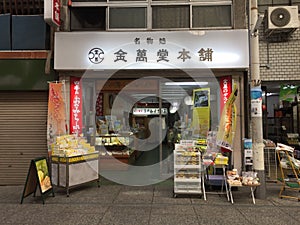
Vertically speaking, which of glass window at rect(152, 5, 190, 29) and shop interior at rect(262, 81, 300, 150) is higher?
glass window at rect(152, 5, 190, 29)

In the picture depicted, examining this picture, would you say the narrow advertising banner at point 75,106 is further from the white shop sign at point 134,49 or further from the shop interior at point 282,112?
the shop interior at point 282,112

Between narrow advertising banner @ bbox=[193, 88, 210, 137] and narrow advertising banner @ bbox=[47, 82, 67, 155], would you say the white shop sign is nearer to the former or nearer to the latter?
narrow advertising banner @ bbox=[47, 82, 67, 155]

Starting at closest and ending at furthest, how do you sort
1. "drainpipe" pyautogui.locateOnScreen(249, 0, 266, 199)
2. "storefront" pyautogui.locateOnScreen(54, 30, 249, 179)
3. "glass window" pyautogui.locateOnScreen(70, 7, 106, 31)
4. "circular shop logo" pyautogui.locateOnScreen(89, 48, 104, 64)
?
"drainpipe" pyautogui.locateOnScreen(249, 0, 266, 199) → "storefront" pyautogui.locateOnScreen(54, 30, 249, 179) → "circular shop logo" pyautogui.locateOnScreen(89, 48, 104, 64) → "glass window" pyautogui.locateOnScreen(70, 7, 106, 31)

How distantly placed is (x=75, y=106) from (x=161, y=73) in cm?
275

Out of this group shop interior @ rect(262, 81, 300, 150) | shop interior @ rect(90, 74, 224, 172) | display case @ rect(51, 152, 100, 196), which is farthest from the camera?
shop interior @ rect(262, 81, 300, 150)

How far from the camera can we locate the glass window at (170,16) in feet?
26.7

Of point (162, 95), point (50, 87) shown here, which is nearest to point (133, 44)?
point (162, 95)

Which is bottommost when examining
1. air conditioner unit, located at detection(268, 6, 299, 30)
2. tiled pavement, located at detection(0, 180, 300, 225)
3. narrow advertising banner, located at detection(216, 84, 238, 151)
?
tiled pavement, located at detection(0, 180, 300, 225)

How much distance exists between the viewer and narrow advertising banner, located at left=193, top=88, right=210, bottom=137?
816cm

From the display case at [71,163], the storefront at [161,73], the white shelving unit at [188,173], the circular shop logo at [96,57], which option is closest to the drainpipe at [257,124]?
the storefront at [161,73]

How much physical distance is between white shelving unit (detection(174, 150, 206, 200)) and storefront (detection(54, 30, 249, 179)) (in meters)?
1.42

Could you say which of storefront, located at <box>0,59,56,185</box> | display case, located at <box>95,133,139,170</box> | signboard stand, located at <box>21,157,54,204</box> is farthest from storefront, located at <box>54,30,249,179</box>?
signboard stand, located at <box>21,157,54,204</box>

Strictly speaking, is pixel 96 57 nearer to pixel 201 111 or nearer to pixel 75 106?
pixel 75 106

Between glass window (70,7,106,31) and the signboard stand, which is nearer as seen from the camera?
the signboard stand
